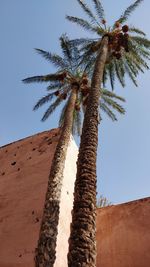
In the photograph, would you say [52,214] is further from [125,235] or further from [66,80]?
[66,80]

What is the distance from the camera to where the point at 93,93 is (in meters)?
11.3

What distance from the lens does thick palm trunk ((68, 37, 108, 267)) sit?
6.80 metres

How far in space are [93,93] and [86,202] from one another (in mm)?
4628

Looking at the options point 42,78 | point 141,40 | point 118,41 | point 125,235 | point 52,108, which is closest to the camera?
point 125,235

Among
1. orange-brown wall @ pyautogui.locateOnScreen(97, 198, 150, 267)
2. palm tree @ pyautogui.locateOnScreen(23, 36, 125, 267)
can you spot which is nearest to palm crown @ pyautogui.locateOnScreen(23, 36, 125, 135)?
palm tree @ pyautogui.locateOnScreen(23, 36, 125, 267)

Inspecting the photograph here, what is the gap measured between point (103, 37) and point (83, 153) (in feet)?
25.8

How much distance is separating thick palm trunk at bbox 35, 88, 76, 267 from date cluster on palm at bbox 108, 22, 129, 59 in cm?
413

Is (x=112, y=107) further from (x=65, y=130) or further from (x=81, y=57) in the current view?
(x=65, y=130)

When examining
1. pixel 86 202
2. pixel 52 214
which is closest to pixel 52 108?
pixel 52 214

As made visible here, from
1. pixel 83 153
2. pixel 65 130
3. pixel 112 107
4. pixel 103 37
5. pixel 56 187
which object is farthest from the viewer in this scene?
pixel 112 107

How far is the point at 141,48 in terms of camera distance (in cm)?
1620

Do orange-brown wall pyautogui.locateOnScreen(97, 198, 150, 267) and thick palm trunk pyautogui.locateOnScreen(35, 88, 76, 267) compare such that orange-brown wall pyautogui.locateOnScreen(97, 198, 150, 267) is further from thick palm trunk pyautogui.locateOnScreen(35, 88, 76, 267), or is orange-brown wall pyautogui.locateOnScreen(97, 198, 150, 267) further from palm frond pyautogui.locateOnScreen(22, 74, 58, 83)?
palm frond pyautogui.locateOnScreen(22, 74, 58, 83)

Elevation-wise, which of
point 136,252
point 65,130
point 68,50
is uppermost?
point 68,50

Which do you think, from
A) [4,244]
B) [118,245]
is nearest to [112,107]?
[118,245]
